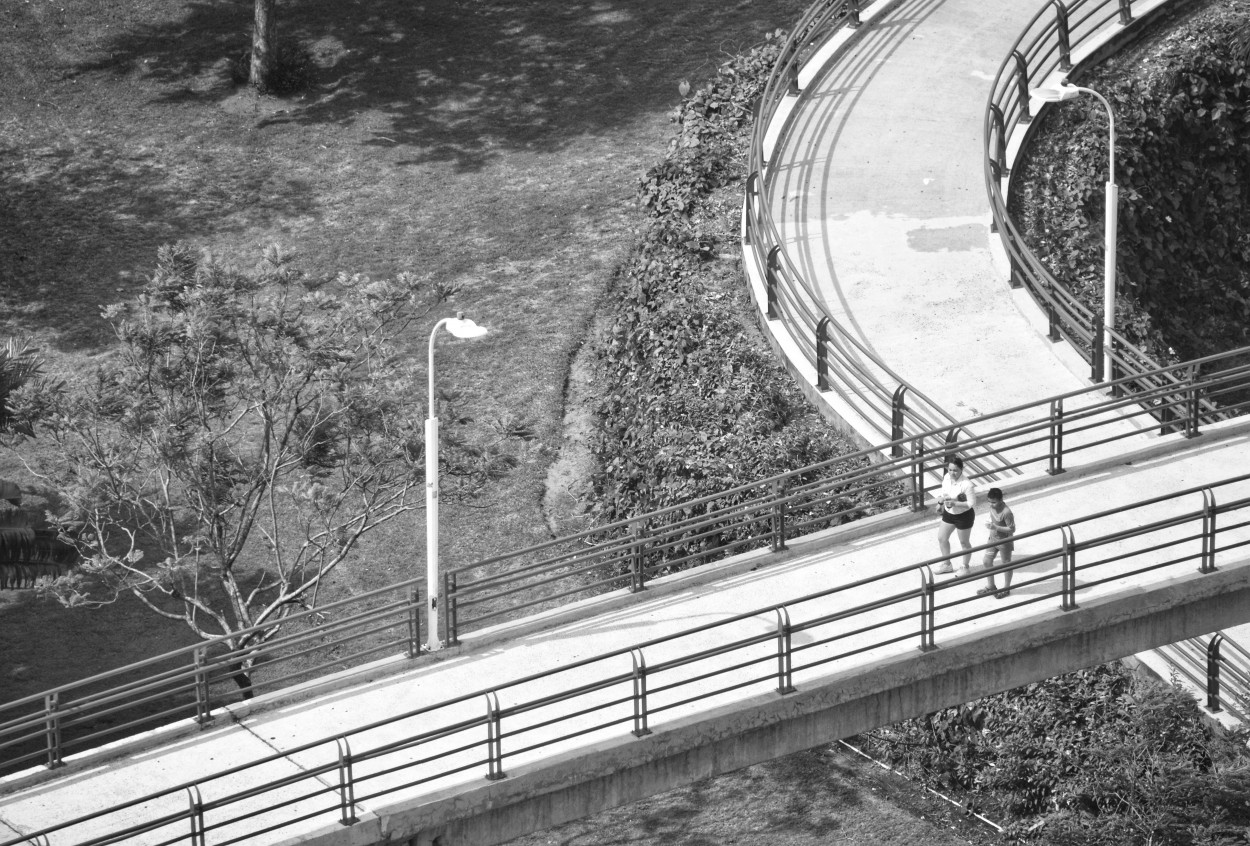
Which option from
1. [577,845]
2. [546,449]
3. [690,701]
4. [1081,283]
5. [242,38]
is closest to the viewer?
[690,701]

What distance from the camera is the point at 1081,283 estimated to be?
93.6ft

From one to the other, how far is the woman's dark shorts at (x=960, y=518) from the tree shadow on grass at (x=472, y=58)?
72.7 ft

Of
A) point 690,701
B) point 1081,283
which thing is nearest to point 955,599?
point 690,701

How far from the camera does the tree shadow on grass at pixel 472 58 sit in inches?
1572

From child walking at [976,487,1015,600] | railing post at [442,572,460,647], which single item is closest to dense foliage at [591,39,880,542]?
child walking at [976,487,1015,600]

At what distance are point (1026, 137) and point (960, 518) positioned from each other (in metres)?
14.3

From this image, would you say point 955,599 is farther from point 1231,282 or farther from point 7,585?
point 1231,282

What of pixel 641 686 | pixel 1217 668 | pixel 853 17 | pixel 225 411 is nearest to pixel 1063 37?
pixel 853 17

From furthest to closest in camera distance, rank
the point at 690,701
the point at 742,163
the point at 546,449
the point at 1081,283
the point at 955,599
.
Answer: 1. the point at 742,163
2. the point at 546,449
3. the point at 1081,283
4. the point at 955,599
5. the point at 690,701

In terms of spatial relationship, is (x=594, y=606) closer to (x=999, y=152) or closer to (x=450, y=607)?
Result: (x=450, y=607)

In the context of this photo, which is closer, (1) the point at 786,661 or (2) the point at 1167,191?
(1) the point at 786,661

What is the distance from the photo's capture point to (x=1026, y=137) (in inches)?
1217

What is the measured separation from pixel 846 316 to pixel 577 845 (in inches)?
341

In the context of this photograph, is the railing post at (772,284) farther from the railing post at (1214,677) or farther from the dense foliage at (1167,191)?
the railing post at (1214,677)
